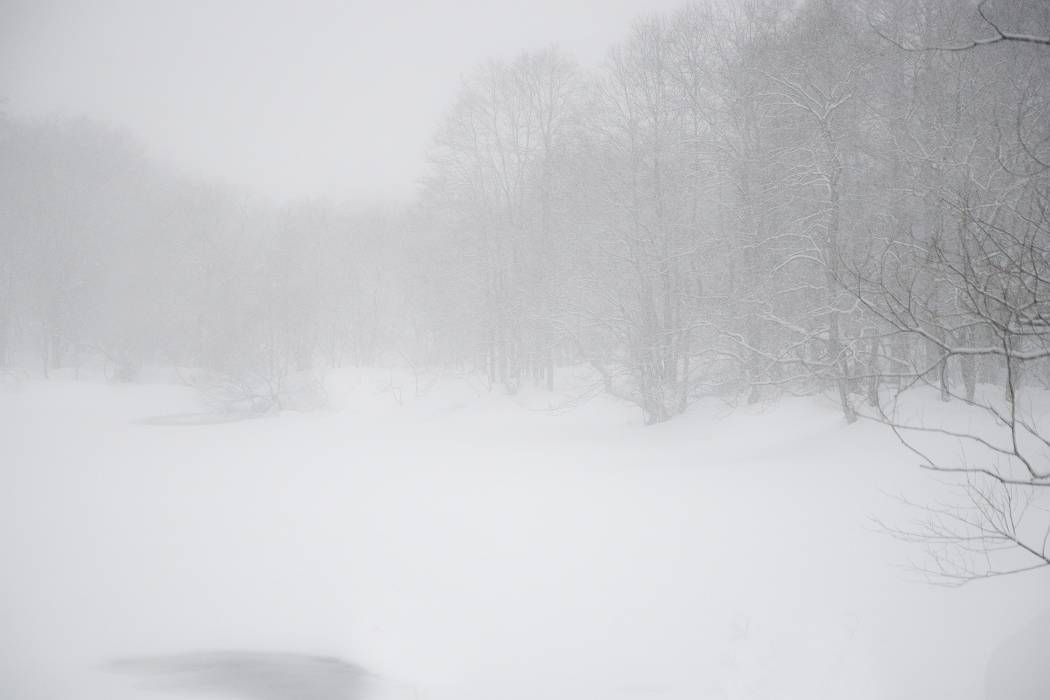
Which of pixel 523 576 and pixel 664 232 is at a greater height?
pixel 664 232

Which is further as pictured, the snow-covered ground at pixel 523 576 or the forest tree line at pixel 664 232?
the forest tree line at pixel 664 232

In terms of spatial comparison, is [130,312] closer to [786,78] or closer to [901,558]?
[786,78]

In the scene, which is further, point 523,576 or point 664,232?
point 664,232

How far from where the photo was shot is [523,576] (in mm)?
6652

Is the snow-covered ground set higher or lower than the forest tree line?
lower

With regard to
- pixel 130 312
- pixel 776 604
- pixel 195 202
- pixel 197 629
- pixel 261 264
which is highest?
pixel 195 202

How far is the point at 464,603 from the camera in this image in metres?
6.23

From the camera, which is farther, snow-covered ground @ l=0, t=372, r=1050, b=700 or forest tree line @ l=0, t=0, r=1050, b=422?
forest tree line @ l=0, t=0, r=1050, b=422

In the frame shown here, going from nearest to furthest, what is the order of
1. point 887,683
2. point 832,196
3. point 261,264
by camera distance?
point 887,683 → point 832,196 → point 261,264

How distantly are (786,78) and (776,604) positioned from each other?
1065cm

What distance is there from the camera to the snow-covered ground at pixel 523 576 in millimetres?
4828

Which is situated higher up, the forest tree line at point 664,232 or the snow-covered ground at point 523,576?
the forest tree line at point 664,232

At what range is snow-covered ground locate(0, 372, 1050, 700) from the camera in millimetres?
4828

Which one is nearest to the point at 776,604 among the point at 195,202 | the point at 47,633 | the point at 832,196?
the point at 47,633
